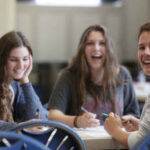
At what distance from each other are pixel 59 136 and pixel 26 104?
71 centimetres

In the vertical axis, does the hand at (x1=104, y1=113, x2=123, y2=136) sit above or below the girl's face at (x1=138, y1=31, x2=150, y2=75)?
below

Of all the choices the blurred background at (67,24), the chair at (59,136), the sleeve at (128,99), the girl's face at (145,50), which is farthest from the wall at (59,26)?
the chair at (59,136)

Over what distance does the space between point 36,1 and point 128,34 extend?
158cm

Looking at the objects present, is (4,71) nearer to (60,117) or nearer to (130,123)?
(60,117)

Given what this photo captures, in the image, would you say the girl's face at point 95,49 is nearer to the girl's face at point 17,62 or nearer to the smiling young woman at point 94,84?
the smiling young woman at point 94,84

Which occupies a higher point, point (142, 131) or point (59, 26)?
point (59, 26)

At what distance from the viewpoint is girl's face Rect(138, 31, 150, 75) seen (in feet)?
7.21

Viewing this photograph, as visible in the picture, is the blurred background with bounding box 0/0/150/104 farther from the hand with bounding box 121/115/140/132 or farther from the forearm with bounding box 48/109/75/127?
the hand with bounding box 121/115/140/132

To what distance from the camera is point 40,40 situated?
24.0 feet

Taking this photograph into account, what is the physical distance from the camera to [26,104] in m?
2.58

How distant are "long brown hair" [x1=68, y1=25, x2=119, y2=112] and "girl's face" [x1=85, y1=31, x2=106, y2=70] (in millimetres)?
21

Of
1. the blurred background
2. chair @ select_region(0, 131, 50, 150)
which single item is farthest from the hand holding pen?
the blurred background

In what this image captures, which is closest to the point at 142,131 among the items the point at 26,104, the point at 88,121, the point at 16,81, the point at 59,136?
the point at 59,136

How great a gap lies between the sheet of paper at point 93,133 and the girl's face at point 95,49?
21.7 inches
